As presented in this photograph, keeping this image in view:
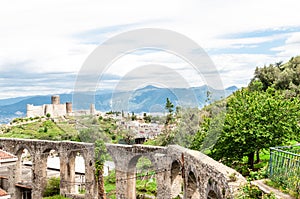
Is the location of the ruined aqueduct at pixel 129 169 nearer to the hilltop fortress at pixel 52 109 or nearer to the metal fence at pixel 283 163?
the metal fence at pixel 283 163

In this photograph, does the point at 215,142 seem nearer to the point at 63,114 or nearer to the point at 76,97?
the point at 76,97

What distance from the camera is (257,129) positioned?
51.2 feet

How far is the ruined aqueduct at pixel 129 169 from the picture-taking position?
1024cm

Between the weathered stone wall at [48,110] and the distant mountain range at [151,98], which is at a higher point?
the distant mountain range at [151,98]

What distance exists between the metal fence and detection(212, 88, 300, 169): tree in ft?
25.2

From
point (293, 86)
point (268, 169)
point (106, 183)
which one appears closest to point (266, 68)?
point (293, 86)

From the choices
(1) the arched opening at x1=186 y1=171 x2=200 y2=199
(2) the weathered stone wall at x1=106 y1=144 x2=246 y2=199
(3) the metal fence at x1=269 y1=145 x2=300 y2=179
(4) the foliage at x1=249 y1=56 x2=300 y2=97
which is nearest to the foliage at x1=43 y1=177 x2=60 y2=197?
(2) the weathered stone wall at x1=106 y1=144 x2=246 y2=199

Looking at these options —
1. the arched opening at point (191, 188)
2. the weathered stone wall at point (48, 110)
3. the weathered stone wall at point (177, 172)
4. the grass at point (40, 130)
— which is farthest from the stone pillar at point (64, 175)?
A: the weathered stone wall at point (48, 110)

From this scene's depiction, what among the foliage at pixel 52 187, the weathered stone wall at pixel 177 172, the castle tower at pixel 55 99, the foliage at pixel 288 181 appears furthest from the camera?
the castle tower at pixel 55 99

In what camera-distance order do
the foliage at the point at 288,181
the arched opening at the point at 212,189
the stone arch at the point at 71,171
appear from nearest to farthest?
1. the foliage at the point at 288,181
2. the arched opening at the point at 212,189
3. the stone arch at the point at 71,171

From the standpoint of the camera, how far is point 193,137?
74.1ft

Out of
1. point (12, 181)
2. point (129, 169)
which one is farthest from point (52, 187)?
point (129, 169)

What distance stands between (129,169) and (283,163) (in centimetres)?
1465

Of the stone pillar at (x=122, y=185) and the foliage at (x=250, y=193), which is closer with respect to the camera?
the foliage at (x=250, y=193)
